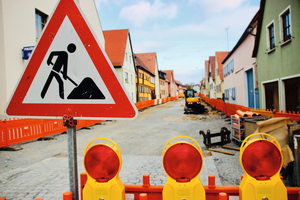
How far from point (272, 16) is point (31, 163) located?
12160 millimetres

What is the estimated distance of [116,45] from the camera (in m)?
30.9

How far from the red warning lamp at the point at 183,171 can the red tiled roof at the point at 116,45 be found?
2776 cm

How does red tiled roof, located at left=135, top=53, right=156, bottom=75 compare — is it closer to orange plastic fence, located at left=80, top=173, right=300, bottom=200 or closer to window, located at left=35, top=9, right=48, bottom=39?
window, located at left=35, top=9, right=48, bottom=39

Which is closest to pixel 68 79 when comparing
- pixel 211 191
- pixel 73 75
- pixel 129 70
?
pixel 73 75

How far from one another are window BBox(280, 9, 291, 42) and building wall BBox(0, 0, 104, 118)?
13.1 metres

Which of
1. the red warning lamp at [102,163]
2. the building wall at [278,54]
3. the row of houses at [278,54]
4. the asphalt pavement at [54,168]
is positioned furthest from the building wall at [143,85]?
the red warning lamp at [102,163]

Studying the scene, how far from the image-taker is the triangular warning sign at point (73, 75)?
6.42ft

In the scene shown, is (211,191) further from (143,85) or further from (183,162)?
(143,85)

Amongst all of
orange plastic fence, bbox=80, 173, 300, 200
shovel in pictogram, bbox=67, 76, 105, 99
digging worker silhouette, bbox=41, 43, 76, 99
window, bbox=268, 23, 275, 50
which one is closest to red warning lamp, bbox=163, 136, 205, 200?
orange plastic fence, bbox=80, 173, 300, 200

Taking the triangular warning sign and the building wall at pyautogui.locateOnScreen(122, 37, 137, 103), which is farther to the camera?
the building wall at pyautogui.locateOnScreen(122, 37, 137, 103)

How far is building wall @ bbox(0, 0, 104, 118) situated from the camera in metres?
10.8

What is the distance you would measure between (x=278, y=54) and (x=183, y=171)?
10.3 metres

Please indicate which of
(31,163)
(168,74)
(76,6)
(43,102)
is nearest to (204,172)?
(43,102)

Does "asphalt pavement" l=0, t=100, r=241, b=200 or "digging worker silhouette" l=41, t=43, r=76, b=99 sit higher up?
"digging worker silhouette" l=41, t=43, r=76, b=99
